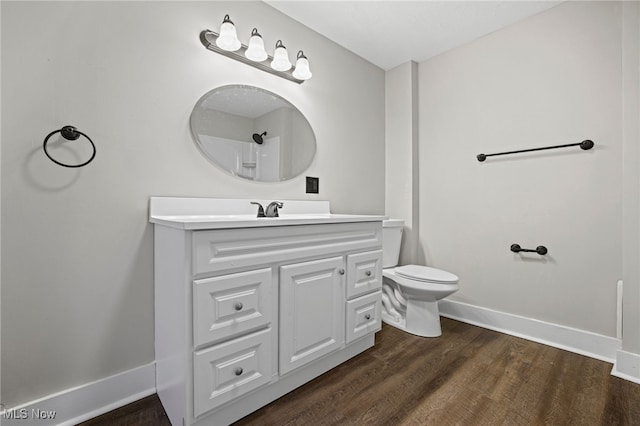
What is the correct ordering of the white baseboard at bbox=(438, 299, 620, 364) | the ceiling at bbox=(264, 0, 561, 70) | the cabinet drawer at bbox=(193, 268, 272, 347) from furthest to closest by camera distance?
the ceiling at bbox=(264, 0, 561, 70), the white baseboard at bbox=(438, 299, 620, 364), the cabinet drawer at bbox=(193, 268, 272, 347)

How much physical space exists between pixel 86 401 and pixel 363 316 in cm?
135

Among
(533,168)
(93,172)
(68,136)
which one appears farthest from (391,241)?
(68,136)

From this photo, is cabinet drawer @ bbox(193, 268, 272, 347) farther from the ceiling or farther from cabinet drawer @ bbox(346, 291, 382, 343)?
the ceiling

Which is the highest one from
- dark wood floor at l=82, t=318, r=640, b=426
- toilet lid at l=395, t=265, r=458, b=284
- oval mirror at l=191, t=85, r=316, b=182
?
oval mirror at l=191, t=85, r=316, b=182

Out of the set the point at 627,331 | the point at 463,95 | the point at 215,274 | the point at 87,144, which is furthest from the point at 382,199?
the point at 87,144

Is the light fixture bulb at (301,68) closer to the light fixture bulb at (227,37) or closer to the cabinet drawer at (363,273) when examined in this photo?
the light fixture bulb at (227,37)

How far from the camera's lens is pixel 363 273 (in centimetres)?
167

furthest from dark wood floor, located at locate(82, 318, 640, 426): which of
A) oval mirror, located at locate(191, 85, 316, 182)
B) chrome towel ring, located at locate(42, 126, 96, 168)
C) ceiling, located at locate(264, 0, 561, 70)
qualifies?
ceiling, located at locate(264, 0, 561, 70)

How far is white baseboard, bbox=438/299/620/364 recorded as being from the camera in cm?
169

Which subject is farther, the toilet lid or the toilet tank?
the toilet tank

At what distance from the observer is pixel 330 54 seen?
2209mm

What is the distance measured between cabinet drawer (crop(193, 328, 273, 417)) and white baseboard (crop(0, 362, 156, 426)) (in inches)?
20.3

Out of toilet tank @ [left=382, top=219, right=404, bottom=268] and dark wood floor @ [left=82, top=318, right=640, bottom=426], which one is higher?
toilet tank @ [left=382, top=219, right=404, bottom=268]

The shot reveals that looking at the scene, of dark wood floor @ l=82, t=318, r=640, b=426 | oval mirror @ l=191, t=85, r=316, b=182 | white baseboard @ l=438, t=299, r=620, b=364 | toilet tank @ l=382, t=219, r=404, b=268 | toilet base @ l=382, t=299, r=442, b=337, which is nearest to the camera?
dark wood floor @ l=82, t=318, r=640, b=426
